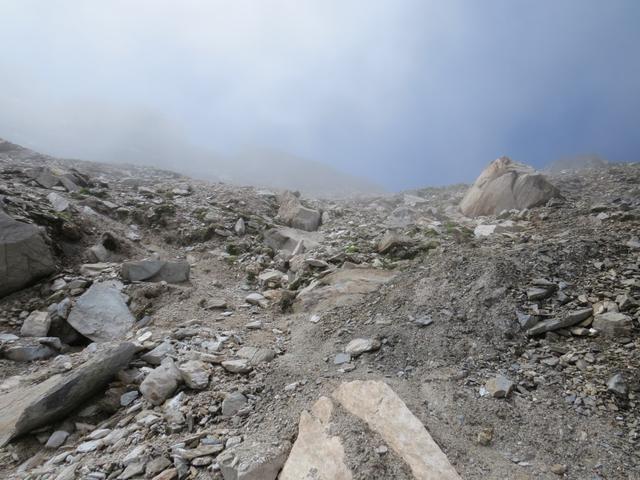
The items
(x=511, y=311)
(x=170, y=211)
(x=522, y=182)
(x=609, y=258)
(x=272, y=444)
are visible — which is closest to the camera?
(x=272, y=444)

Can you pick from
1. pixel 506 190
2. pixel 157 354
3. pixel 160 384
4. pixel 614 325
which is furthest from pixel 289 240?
pixel 506 190

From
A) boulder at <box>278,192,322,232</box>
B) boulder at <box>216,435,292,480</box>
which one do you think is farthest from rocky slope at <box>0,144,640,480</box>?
boulder at <box>278,192,322,232</box>

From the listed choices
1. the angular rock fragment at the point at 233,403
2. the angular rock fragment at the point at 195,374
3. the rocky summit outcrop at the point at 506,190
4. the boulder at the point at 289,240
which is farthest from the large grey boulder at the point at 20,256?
the rocky summit outcrop at the point at 506,190

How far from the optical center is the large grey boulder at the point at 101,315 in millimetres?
7086

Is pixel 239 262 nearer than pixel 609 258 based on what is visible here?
No

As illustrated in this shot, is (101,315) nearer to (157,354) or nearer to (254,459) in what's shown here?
(157,354)

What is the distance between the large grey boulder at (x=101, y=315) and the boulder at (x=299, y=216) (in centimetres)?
748

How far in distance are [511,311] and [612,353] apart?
1.30 meters

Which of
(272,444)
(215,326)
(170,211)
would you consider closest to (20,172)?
(170,211)

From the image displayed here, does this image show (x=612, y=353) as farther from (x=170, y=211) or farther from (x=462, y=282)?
(x=170, y=211)

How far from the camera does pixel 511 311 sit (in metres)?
5.43

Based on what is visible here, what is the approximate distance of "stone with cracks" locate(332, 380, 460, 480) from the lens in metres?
3.21

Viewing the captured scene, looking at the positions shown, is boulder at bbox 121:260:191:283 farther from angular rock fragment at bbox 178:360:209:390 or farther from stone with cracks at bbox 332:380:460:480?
stone with cracks at bbox 332:380:460:480

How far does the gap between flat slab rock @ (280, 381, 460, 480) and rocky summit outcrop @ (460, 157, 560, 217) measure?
44.8ft
